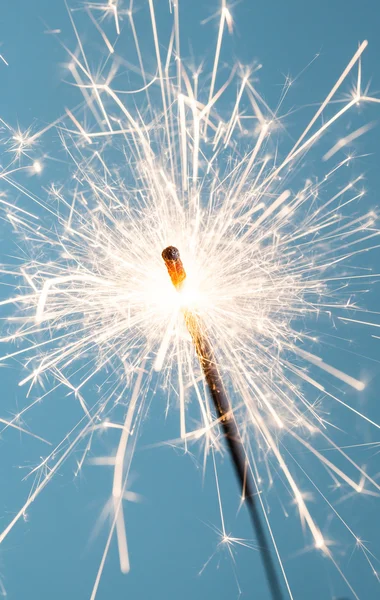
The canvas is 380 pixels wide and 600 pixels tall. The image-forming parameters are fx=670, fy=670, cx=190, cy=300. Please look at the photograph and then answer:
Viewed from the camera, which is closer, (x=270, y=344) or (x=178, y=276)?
(x=178, y=276)

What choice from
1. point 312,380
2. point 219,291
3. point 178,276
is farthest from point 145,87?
point 312,380

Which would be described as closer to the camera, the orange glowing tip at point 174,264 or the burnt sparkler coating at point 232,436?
the burnt sparkler coating at point 232,436

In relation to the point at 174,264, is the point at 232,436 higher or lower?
lower

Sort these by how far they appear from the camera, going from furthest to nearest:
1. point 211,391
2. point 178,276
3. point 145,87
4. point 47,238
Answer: point 47,238
point 145,87
point 178,276
point 211,391

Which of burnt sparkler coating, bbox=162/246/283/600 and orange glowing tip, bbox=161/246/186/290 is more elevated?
orange glowing tip, bbox=161/246/186/290

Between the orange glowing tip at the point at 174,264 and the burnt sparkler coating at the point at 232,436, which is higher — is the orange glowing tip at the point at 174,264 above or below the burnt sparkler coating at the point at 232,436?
Answer: above

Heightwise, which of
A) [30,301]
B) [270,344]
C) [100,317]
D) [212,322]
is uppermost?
[30,301]

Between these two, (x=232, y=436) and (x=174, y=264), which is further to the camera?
(x=174, y=264)

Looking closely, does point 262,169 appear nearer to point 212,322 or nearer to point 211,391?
point 212,322
